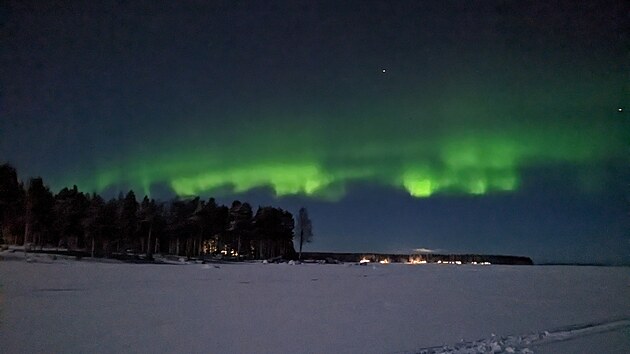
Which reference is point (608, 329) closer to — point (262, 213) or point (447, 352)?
point (447, 352)

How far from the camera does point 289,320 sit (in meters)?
22.2

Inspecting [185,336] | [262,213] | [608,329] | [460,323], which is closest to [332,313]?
[460,323]

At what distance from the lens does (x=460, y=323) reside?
23.1 m

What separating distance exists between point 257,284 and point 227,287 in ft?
11.7

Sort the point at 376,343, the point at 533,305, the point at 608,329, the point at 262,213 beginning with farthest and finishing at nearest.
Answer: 1. the point at 262,213
2. the point at 533,305
3. the point at 608,329
4. the point at 376,343

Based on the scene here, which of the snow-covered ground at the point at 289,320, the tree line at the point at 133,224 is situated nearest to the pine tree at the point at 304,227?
the tree line at the point at 133,224

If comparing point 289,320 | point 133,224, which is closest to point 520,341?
point 289,320

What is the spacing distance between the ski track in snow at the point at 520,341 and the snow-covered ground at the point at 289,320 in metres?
0.04

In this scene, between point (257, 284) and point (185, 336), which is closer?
point (185, 336)

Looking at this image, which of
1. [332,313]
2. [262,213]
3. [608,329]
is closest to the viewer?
[608,329]

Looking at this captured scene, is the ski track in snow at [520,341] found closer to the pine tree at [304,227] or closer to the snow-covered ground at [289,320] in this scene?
the snow-covered ground at [289,320]

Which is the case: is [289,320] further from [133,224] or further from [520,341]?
[133,224]

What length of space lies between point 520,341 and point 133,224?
85.8 metres

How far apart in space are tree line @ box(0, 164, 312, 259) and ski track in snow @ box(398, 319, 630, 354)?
6373cm
